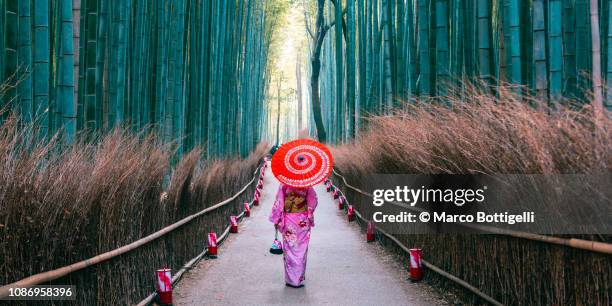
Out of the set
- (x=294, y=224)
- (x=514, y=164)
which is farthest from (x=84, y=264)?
(x=294, y=224)

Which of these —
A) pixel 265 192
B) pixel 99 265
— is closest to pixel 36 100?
pixel 99 265

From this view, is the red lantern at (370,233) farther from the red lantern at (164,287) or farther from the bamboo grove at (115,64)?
the red lantern at (164,287)

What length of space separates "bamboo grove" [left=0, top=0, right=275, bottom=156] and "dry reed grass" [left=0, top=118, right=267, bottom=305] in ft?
1.21

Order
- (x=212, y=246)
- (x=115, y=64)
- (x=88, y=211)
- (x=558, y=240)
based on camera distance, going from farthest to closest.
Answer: (x=212, y=246) → (x=115, y=64) → (x=88, y=211) → (x=558, y=240)

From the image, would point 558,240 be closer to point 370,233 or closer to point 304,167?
point 304,167

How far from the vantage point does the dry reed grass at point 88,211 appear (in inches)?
133

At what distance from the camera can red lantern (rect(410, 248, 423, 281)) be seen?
22.7ft

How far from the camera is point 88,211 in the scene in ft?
13.9

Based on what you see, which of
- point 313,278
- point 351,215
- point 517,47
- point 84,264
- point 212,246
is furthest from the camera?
point 351,215

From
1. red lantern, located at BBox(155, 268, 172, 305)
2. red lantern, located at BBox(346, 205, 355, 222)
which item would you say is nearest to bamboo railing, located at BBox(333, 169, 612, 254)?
red lantern, located at BBox(155, 268, 172, 305)

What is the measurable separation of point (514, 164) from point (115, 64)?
470cm

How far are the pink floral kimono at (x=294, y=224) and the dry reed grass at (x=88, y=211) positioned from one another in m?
1.05

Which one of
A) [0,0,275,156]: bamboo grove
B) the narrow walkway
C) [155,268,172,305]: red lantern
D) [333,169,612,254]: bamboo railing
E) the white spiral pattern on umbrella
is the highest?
[0,0,275,156]: bamboo grove

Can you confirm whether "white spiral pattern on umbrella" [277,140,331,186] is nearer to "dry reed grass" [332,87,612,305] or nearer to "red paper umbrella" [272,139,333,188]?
"red paper umbrella" [272,139,333,188]
